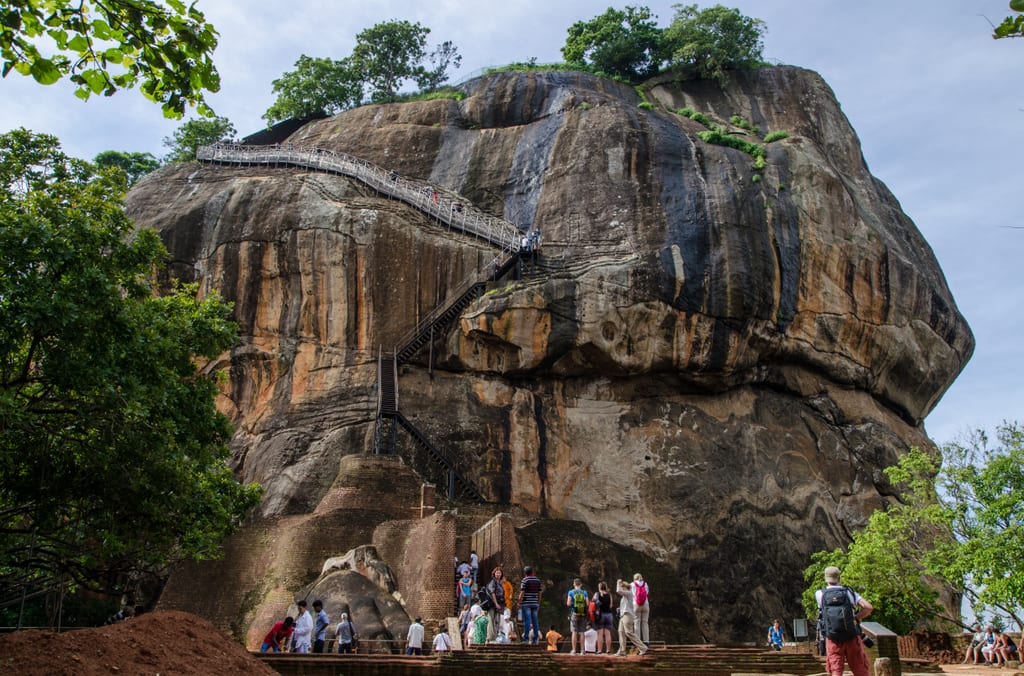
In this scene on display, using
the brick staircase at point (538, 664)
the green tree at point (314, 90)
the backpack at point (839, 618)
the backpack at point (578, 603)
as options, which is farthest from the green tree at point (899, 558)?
the green tree at point (314, 90)

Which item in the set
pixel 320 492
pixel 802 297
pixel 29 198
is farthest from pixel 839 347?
pixel 29 198

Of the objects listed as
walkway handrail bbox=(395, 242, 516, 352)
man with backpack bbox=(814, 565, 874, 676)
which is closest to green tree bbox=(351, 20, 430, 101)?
walkway handrail bbox=(395, 242, 516, 352)

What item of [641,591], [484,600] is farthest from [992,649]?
[484,600]

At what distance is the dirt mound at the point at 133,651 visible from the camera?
9.34 metres

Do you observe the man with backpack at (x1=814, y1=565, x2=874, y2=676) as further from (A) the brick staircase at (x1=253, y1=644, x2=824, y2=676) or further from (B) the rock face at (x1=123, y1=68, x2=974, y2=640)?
(B) the rock face at (x1=123, y1=68, x2=974, y2=640)

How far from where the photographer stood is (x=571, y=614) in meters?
17.0

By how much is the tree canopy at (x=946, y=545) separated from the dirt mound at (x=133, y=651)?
46.4ft

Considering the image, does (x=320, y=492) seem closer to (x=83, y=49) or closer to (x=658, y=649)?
(x=658, y=649)

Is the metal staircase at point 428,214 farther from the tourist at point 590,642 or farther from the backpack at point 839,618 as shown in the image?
the backpack at point 839,618

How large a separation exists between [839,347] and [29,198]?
27.9m

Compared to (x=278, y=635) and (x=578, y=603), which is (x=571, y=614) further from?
(x=278, y=635)

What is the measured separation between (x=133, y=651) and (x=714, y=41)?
137 ft

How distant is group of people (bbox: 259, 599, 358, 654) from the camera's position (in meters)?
16.7

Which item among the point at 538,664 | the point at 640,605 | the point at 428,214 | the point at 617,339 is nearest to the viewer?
the point at 538,664
